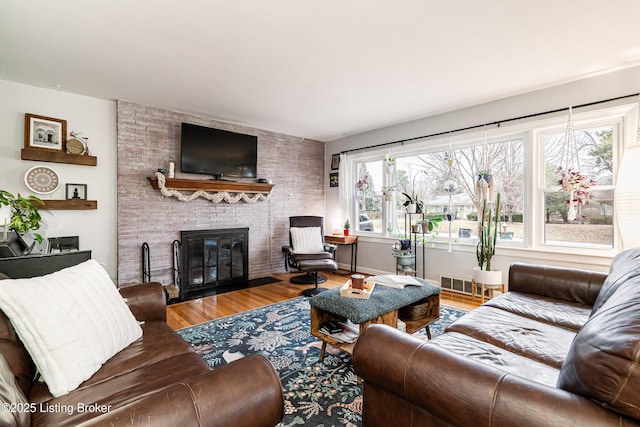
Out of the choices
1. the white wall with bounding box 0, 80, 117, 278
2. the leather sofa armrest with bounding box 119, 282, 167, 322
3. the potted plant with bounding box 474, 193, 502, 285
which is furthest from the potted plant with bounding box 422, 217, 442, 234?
the white wall with bounding box 0, 80, 117, 278

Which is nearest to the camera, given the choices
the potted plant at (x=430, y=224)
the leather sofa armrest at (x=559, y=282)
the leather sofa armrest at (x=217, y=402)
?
the leather sofa armrest at (x=217, y=402)

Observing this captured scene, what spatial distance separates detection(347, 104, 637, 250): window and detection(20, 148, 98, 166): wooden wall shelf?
3873 millimetres

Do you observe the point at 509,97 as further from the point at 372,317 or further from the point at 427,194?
the point at 372,317

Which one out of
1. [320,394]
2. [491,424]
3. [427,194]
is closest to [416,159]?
[427,194]

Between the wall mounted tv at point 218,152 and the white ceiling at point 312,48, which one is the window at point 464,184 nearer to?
the white ceiling at point 312,48

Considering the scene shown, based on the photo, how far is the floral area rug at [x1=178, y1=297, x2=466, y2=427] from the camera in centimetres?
161

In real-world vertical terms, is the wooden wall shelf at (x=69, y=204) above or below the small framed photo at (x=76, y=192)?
below

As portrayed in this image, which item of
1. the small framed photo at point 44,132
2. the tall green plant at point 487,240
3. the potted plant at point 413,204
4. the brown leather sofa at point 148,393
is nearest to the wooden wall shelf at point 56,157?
the small framed photo at point 44,132

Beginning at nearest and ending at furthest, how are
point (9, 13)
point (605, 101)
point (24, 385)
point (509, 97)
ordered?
1. point (24, 385)
2. point (9, 13)
3. point (605, 101)
4. point (509, 97)

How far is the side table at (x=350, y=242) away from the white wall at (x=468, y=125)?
11cm

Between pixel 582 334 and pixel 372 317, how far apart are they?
3.59ft

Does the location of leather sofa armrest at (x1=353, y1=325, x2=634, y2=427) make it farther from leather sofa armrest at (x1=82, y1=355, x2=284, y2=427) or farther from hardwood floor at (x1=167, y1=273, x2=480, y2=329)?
hardwood floor at (x1=167, y1=273, x2=480, y2=329)

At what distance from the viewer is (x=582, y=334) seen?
893mm

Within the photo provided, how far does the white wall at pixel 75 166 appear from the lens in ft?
9.75
